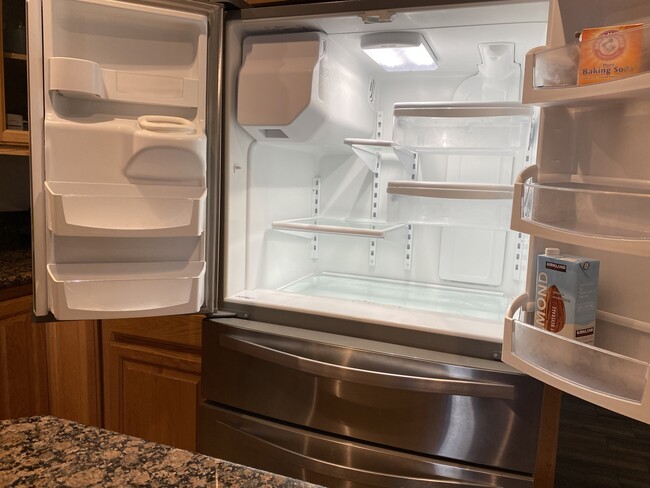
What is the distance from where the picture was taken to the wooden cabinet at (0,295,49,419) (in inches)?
70.1

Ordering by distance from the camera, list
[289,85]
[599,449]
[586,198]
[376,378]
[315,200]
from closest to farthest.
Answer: [586,198] → [599,449] → [376,378] → [289,85] → [315,200]

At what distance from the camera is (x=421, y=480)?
1.20m

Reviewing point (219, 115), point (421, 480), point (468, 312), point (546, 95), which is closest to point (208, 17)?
point (219, 115)

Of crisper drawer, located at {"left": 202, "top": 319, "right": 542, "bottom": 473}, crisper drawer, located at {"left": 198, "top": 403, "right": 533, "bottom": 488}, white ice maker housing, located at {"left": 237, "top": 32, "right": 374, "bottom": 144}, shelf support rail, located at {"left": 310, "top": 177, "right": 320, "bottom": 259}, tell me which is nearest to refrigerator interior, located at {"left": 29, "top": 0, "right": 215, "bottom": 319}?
white ice maker housing, located at {"left": 237, "top": 32, "right": 374, "bottom": 144}

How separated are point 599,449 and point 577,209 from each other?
55 cm

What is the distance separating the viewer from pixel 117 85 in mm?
1287

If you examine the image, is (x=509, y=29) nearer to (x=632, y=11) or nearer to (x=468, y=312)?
(x=632, y=11)

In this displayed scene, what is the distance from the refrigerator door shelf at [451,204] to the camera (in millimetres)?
1308

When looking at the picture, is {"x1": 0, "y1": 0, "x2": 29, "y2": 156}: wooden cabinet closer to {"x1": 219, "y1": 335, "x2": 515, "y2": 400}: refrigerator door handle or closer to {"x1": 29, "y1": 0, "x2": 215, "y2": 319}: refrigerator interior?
{"x1": 29, "y1": 0, "x2": 215, "y2": 319}: refrigerator interior

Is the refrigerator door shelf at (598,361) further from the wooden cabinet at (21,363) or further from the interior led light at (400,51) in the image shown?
the wooden cabinet at (21,363)

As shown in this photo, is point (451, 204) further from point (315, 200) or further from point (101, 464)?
point (101, 464)

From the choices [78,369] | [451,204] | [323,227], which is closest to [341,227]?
[323,227]

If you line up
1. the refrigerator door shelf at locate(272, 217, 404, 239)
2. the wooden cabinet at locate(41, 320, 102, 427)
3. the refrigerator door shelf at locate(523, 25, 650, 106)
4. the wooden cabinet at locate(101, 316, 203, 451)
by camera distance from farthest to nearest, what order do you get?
the wooden cabinet at locate(41, 320, 102, 427)
the wooden cabinet at locate(101, 316, 203, 451)
the refrigerator door shelf at locate(272, 217, 404, 239)
the refrigerator door shelf at locate(523, 25, 650, 106)

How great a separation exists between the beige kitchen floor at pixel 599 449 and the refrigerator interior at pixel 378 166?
0.24 m
